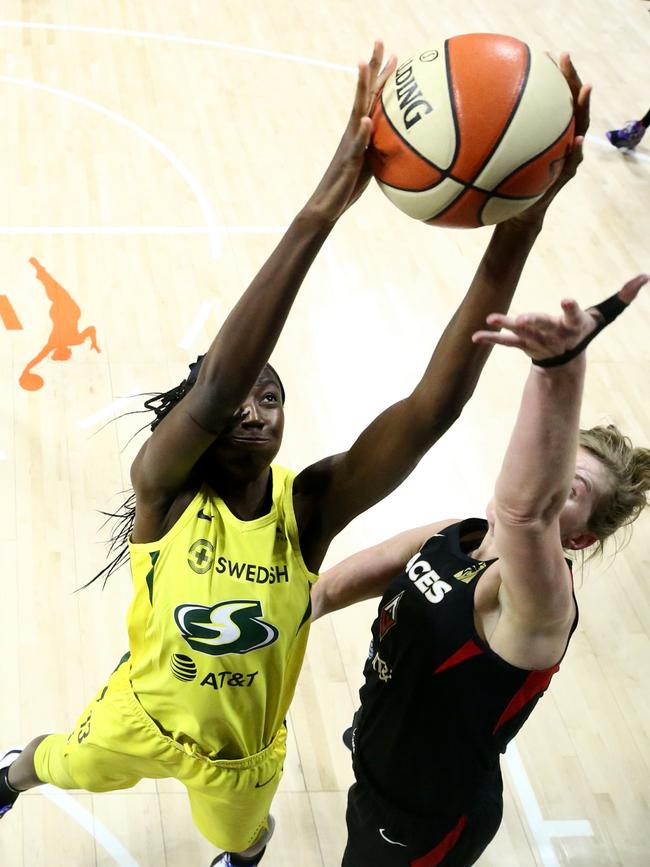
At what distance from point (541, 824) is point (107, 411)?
2670 mm

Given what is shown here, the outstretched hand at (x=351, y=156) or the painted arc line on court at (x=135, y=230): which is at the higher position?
the outstretched hand at (x=351, y=156)

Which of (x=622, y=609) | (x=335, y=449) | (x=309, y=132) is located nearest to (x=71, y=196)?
(x=309, y=132)

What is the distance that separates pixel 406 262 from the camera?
6391 millimetres

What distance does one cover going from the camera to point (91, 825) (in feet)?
11.4

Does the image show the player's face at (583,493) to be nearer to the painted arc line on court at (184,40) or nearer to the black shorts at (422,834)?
the black shorts at (422,834)

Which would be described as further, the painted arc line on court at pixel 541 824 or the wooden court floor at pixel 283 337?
the wooden court floor at pixel 283 337

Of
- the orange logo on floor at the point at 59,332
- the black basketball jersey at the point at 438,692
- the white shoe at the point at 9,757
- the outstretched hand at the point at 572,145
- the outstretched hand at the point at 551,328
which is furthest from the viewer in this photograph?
the orange logo on floor at the point at 59,332

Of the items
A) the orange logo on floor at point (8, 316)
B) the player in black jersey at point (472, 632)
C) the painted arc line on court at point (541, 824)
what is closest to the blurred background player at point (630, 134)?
the orange logo on floor at point (8, 316)

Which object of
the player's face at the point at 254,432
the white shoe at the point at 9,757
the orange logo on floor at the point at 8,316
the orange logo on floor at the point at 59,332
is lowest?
the orange logo on floor at the point at 8,316

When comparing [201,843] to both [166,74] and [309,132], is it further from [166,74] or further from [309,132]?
[166,74]

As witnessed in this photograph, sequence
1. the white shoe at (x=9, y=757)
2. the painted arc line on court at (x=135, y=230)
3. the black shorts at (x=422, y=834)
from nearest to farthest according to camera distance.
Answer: the black shorts at (x=422, y=834)
the white shoe at (x=9, y=757)
the painted arc line on court at (x=135, y=230)

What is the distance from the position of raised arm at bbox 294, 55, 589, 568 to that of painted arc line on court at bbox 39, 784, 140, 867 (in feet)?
5.67

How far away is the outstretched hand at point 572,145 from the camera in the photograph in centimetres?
215

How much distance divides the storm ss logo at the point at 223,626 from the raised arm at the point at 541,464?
661mm
